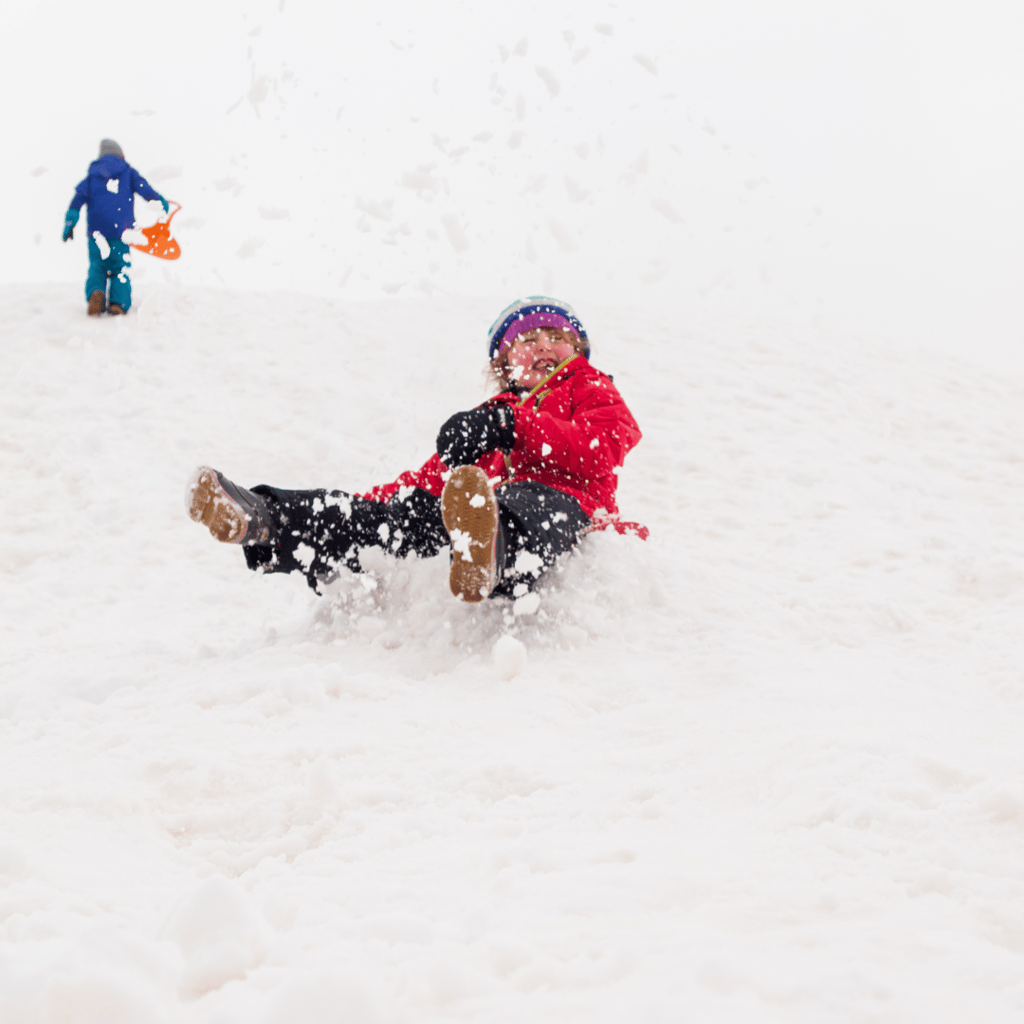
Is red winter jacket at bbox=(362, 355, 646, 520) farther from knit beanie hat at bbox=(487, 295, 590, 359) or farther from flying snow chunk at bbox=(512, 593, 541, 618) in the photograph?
flying snow chunk at bbox=(512, 593, 541, 618)

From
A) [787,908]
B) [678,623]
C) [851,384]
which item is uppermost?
[851,384]

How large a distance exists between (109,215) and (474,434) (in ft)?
18.3

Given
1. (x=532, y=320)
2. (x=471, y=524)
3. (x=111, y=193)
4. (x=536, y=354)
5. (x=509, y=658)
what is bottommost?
(x=509, y=658)

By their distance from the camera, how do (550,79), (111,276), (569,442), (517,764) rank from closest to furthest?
(517,764), (569,442), (550,79), (111,276)

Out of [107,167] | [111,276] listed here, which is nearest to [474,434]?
[111,276]

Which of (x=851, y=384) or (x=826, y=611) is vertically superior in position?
(x=851, y=384)

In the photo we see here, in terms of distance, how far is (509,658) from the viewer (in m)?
2.05

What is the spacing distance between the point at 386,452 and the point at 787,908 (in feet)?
14.6

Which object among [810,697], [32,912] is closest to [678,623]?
[810,697]

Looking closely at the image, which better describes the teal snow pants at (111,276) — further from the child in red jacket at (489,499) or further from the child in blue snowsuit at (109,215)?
the child in red jacket at (489,499)

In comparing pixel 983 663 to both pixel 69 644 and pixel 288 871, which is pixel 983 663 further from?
pixel 69 644

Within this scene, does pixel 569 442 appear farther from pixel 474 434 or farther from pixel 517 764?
pixel 517 764

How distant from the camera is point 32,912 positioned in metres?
0.95

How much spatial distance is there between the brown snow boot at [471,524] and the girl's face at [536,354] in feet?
3.60
